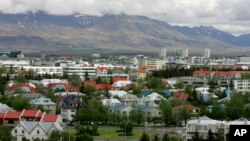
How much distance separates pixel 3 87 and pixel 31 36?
13779cm

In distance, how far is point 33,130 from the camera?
18.9 metres

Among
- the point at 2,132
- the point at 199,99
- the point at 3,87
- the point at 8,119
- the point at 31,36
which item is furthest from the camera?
the point at 31,36

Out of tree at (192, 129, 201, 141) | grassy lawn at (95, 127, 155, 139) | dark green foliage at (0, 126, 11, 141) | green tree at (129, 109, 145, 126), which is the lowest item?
grassy lawn at (95, 127, 155, 139)

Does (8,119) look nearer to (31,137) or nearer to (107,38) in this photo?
(31,137)

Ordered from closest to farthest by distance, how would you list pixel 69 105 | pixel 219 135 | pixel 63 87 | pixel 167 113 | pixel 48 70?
pixel 219 135, pixel 167 113, pixel 69 105, pixel 63 87, pixel 48 70

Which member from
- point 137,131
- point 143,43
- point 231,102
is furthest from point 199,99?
point 143,43

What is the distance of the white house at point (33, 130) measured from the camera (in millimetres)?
18766

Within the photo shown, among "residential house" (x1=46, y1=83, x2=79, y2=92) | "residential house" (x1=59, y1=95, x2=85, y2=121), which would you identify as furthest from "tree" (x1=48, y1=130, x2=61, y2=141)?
"residential house" (x1=46, y1=83, x2=79, y2=92)

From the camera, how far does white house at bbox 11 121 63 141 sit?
1877 centimetres

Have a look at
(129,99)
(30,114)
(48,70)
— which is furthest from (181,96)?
(48,70)

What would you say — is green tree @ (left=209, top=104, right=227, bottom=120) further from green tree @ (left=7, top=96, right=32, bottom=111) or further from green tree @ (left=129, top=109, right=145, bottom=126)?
green tree @ (left=7, top=96, right=32, bottom=111)

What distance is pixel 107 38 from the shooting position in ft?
643

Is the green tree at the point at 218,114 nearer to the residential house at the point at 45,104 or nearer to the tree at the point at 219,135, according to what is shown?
the tree at the point at 219,135

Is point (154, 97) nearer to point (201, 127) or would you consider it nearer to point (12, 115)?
point (12, 115)
